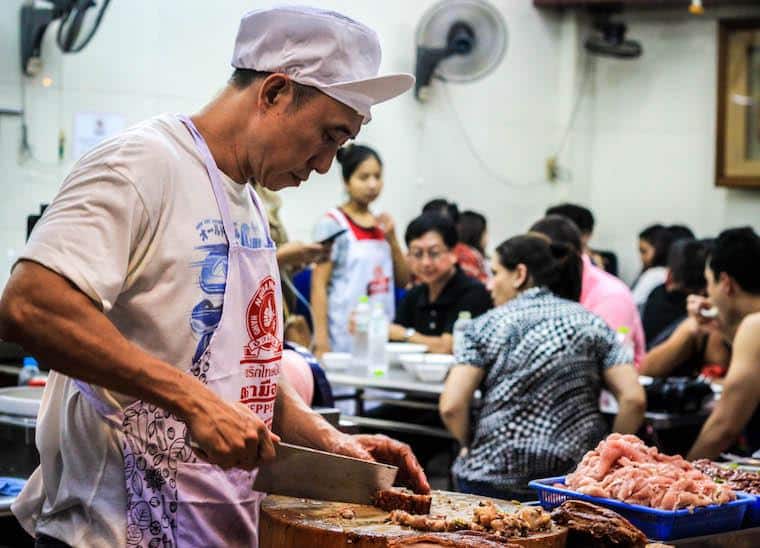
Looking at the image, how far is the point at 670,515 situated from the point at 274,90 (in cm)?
124

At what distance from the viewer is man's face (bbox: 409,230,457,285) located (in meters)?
6.39

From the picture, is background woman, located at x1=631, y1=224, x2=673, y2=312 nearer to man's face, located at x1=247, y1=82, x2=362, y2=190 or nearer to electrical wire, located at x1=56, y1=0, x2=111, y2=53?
electrical wire, located at x1=56, y1=0, x2=111, y2=53

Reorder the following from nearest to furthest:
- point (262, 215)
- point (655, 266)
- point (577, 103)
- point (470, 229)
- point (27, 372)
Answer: point (262, 215) < point (27, 372) < point (470, 229) < point (655, 266) < point (577, 103)

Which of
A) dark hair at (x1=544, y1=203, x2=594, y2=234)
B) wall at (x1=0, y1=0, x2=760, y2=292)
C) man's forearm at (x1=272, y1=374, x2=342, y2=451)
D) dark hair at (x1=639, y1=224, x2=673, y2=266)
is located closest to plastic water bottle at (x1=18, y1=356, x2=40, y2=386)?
man's forearm at (x1=272, y1=374, x2=342, y2=451)

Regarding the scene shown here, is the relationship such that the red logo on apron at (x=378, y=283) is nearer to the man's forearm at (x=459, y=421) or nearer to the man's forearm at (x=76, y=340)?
the man's forearm at (x=459, y=421)

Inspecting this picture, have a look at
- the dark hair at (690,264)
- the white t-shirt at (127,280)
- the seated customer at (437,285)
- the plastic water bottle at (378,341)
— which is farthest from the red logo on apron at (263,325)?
the dark hair at (690,264)

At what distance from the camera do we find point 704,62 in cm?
1062

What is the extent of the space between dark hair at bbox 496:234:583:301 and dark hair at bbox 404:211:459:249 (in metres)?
1.45

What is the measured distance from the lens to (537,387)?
454cm

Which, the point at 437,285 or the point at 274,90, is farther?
the point at 437,285

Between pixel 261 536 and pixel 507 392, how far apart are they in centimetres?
240

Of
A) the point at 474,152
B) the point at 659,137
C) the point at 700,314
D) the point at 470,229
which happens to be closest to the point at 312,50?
the point at 700,314

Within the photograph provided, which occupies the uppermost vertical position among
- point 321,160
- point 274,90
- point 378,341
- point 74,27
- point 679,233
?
point 74,27

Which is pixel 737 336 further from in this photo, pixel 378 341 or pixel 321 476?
pixel 321 476
